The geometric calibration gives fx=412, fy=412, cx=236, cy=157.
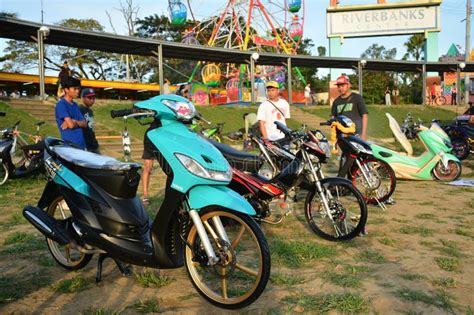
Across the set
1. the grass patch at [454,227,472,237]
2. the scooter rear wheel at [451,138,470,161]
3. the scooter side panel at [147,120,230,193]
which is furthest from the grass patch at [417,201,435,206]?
the scooter rear wheel at [451,138,470,161]

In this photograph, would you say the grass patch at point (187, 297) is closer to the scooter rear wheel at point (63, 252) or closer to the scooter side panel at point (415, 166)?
the scooter rear wheel at point (63, 252)

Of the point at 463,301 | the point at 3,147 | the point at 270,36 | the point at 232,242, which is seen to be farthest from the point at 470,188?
the point at 270,36

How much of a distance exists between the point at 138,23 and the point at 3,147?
4600 centimetres

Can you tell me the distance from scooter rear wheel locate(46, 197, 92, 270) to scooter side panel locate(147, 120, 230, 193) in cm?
110

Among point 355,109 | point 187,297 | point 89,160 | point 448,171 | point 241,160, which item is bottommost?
point 187,297

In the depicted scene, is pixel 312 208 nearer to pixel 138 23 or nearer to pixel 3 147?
pixel 3 147

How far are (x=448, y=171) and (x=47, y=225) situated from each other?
650 cm

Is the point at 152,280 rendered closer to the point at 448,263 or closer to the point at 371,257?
the point at 371,257

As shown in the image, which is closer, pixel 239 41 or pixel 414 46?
pixel 239 41

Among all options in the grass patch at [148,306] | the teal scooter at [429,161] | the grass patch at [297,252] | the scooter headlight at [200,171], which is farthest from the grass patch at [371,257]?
the teal scooter at [429,161]

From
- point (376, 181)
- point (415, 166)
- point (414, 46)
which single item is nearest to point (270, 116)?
point (376, 181)

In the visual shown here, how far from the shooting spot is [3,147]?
23.2 feet

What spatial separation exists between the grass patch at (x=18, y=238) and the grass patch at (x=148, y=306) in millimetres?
2060

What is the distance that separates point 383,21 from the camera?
30.6 m
